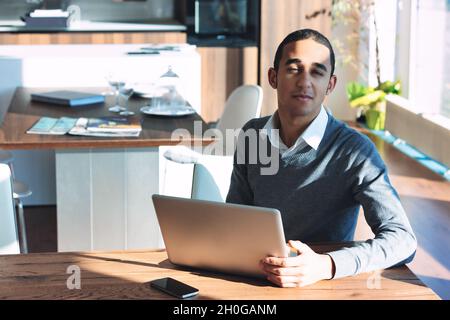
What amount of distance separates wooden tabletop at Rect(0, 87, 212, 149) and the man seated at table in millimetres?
1282

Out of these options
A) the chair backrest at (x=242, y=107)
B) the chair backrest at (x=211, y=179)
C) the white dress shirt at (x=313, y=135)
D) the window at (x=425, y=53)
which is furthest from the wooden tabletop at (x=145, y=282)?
the window at (x=425, y=53)

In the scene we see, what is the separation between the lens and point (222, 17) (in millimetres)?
7461

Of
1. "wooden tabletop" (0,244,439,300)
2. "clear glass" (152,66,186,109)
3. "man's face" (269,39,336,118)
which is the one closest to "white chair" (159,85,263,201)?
"clear glass" (152,66,186,109)

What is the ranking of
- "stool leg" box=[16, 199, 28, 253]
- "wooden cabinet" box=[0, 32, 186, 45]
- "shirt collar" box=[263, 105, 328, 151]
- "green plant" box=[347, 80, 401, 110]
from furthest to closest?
1. "green plant" box=[347, 80, 401, 110]
2. "wooden cabinet" box=[0, 32, 186, 45]
3. "stool leg" box=[16, 199, 28, 253]
4. "shirt collar" box=[263, 105, 328, 151]

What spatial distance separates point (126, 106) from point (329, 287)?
269 centimetres

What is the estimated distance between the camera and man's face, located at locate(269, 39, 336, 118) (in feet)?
7.36

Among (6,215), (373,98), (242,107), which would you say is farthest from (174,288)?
(373,98)

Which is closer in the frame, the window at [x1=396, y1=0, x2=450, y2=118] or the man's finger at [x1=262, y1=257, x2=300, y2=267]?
the man's finger at [x1=262, y1=257, x2=300, y2=267]

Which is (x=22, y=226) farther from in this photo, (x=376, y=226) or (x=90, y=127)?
(x=376, y=226)

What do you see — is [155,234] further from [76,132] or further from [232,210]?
[232,210]

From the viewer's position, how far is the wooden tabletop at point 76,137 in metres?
3.61

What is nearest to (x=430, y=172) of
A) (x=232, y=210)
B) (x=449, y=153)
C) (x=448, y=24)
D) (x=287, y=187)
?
(x=449, y=153)

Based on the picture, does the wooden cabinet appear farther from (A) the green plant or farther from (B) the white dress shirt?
(B) the white dress shirt

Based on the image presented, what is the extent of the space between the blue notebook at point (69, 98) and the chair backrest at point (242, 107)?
2.24 feet
